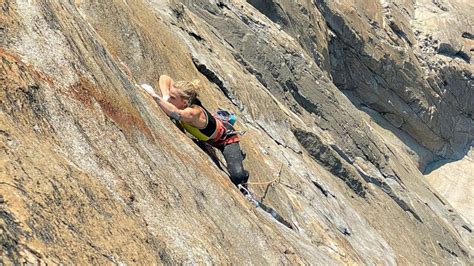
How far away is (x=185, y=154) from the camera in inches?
Answer: 368

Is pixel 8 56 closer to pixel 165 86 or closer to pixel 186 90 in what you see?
pixel 186 90

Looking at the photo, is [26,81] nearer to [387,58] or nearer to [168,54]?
[168,54]

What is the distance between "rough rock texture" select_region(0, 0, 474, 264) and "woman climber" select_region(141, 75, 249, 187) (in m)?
0.27

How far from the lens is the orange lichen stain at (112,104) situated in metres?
6.80

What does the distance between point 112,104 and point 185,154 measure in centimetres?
227

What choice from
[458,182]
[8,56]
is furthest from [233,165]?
[458,182]

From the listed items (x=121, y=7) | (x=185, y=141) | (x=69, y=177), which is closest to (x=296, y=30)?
(x=121, y=7)

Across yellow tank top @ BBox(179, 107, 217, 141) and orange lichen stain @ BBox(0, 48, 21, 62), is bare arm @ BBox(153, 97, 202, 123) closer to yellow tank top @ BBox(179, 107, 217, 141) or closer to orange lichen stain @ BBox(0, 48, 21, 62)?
yellow tank top @ BBox(179, 107, 217, 141)

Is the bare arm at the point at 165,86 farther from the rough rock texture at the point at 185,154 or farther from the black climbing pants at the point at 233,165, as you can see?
the black climbing pants at the point at 233,165

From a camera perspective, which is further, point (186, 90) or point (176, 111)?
point (186, 90)

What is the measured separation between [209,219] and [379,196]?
60.6 ft

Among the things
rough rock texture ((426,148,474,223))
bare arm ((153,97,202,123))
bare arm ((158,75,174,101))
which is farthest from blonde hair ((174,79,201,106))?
rough rock texture ((426,148,474,223))

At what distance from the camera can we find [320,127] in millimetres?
27375

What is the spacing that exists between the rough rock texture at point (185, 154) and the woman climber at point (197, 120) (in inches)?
10.8
